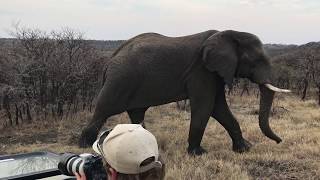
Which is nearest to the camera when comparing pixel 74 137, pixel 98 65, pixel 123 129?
pixel 123 129

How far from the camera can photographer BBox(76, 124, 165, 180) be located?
7.99ft

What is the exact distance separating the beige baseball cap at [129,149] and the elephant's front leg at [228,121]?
290 inches

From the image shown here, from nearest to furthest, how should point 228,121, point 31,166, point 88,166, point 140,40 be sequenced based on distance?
point 88,166 → point 31,166 → point 228,121 → point 140,40

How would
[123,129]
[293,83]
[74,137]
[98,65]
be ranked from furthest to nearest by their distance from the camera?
[293,83] < [98,65] < [74,137] < [123,129]

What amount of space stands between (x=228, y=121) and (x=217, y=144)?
0.62m

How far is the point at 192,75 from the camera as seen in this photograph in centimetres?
949

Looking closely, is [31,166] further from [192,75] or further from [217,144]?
[217,144]

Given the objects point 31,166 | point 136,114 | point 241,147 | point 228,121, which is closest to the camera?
point 31,166

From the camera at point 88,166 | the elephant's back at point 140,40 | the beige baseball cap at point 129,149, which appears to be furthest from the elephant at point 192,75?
the beige baseball cap at point 129,149

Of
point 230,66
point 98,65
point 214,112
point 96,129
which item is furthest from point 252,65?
point 98,65

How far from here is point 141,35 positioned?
10.6m

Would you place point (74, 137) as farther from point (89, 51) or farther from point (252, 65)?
point (89, 51)

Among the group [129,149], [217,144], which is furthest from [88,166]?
[217,144]

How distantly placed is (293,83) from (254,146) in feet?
75.0
